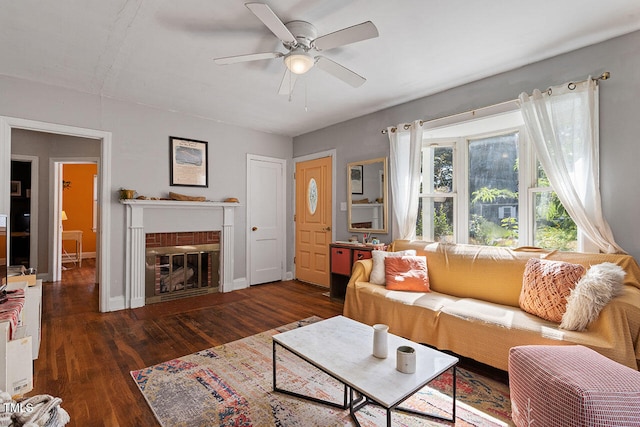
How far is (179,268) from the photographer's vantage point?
4281 millimetres

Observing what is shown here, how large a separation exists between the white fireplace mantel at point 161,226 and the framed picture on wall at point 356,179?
69.2 inches

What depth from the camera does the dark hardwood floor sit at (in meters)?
1.94

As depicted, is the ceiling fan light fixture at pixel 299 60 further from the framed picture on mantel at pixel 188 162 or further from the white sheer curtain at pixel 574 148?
the framed picture on mantel at pixel 188 162

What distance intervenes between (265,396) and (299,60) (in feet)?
7.72

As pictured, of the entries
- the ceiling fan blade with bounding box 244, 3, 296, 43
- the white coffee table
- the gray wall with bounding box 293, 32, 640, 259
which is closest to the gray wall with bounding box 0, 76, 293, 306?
the ceiling fan blade with bounding box 244, 3, 296, 43

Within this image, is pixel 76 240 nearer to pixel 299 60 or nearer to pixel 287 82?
pixel 287 82

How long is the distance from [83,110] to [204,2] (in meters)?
2.43

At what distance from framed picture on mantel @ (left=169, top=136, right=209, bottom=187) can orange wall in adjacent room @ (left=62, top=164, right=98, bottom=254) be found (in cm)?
471

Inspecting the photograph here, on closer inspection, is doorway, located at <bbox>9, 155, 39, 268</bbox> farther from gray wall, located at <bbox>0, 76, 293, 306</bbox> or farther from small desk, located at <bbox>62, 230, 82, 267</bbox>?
small desk, located at <bbox>62, 230, 82, 267</bbox>

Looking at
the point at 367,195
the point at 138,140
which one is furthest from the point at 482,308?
the point at 138,140

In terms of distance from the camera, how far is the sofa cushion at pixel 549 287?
6.98 ft

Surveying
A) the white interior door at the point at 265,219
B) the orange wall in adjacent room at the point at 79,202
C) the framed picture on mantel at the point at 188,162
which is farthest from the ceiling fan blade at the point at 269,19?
the orange wall in adjacent room at the point at 79,202

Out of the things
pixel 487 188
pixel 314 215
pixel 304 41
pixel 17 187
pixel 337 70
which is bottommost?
pixel 314 215

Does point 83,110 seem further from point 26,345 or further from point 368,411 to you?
point 368,411
